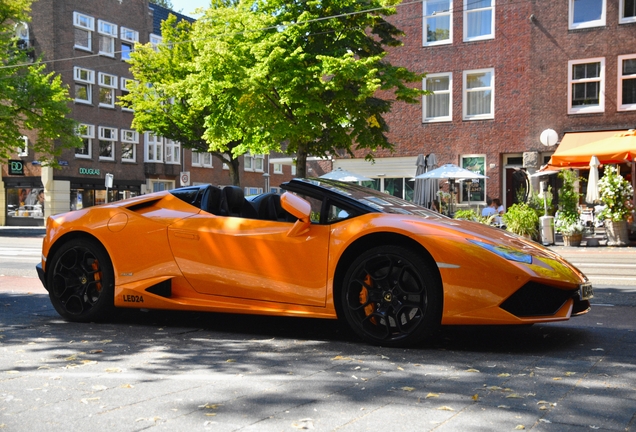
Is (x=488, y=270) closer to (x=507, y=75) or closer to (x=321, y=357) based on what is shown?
(x=321, y=357)

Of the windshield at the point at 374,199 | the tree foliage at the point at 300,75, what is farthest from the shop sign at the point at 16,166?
the windshield at the point at 374,199

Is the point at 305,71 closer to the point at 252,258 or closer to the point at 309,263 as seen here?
the point at 252,258

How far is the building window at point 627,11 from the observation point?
27.0 metres

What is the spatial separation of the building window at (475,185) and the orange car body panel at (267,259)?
24.1 m

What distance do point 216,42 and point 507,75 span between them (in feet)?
38.9

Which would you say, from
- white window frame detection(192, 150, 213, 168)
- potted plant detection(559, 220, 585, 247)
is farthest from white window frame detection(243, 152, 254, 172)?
potted plant detection(559, 220, 585, 247)

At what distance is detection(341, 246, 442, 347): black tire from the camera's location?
5.06 metres

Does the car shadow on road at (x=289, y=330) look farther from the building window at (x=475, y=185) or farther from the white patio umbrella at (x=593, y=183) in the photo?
the building window at (x=475, y=185)

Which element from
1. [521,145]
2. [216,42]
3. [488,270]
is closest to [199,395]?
[488,270]

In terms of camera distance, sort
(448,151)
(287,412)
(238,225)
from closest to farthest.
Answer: (287,412), (238,225), (448,151)

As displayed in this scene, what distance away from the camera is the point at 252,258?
18.7 ft

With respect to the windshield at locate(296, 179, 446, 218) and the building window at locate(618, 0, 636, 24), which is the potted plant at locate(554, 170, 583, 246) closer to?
the building window at locate(618, 0, 636, 24)

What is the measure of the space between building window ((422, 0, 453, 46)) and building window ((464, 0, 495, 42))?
647 mm

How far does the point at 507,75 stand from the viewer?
29.3m
